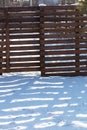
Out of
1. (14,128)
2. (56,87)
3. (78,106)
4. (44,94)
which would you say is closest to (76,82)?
(56,87)

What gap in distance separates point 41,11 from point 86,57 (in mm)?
1556

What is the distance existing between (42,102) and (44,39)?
108 inches

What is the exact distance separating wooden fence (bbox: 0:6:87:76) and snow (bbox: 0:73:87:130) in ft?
0.88

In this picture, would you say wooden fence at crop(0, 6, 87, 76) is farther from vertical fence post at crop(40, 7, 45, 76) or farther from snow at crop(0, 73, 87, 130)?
snow at crop(0, 73, 87, 130)

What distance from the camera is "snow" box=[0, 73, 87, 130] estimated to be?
619cm

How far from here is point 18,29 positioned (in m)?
9.98

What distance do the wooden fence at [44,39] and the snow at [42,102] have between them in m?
0.27

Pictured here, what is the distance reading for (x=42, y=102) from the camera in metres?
7.58

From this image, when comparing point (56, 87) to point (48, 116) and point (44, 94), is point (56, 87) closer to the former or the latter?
point (44, 94)

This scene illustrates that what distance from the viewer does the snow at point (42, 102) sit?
6.19m

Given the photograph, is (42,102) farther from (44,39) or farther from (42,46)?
(44,39)

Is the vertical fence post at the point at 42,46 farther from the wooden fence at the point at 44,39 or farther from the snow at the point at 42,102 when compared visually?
the snow at the point at 42,102

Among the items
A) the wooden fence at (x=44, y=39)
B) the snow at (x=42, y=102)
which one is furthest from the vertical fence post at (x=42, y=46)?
the snow at (x=42, y=102)

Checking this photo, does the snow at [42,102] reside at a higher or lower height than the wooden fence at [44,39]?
lower
